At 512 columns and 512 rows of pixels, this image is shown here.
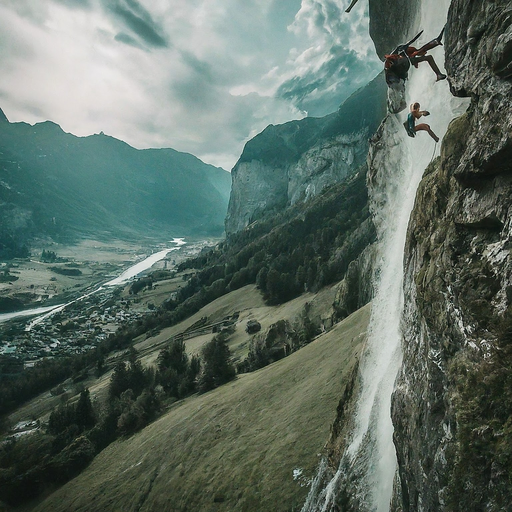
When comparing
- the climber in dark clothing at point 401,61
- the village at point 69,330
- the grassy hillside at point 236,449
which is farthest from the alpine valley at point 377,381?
the village at point 69,330

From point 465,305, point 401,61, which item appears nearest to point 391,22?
point 401,61

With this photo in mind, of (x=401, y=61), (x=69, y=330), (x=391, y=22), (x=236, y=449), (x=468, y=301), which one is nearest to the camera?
(x=468, y=301)

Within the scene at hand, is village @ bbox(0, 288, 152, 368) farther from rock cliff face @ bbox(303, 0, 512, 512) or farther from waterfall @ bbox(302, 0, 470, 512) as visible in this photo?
rock cliff face @ bbox(303, 0, 512, 512)

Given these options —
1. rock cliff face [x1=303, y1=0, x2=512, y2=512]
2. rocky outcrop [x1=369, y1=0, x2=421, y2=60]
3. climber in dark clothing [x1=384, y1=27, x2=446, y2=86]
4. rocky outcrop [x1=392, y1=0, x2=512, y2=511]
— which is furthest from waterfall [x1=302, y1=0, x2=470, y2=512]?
rocky outcrop [x1=369, y1=0, x2=421, y2=60]

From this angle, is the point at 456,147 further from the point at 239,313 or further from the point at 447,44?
the point at 239,313

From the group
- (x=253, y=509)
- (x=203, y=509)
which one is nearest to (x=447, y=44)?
(x=253, y=509)

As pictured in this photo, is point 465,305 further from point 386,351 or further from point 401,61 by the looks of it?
point 401,61
